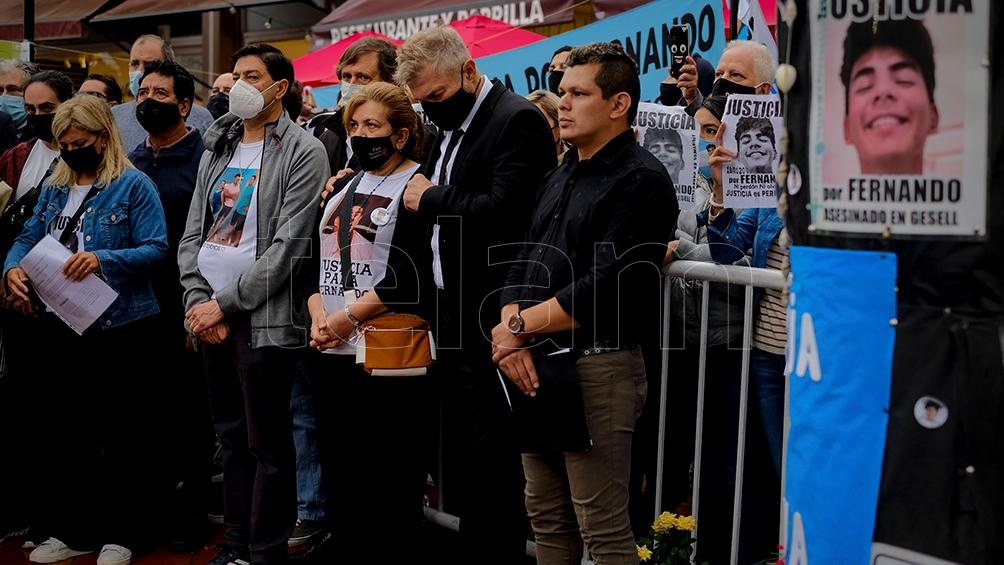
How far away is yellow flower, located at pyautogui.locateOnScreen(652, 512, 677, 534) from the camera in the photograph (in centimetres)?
430

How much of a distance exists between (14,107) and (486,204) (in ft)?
16.5

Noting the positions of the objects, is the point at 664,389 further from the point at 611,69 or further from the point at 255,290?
the point at 255,290

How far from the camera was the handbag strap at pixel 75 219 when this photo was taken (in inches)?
224

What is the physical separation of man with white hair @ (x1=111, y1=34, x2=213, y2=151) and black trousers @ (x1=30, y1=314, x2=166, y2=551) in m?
1.50

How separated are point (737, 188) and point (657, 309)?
570mm

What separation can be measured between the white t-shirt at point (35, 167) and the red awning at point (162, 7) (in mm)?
6368

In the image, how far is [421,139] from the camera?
4953mm

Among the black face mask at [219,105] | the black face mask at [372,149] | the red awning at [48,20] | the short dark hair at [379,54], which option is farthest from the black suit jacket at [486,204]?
the red awning at [48,20]

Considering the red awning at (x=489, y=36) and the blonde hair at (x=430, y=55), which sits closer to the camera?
the blonde hair at (x=430, y=55)

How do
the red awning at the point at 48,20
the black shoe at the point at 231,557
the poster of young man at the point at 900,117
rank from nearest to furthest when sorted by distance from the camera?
the poster of young man at the point at 900,117 < the black shoe at the point at 231,557 < the red awning at the point at 48,20

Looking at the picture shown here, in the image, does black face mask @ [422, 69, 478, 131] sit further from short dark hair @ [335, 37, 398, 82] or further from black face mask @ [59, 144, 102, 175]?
black face mask @ [59, 144, 102, 175]

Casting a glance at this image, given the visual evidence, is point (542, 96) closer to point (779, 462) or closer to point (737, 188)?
point (737, 188)

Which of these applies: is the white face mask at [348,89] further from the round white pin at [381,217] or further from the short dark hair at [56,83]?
the short dark hair at [56,83]

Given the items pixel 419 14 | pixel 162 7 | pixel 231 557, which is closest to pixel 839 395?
pixel 231 557
